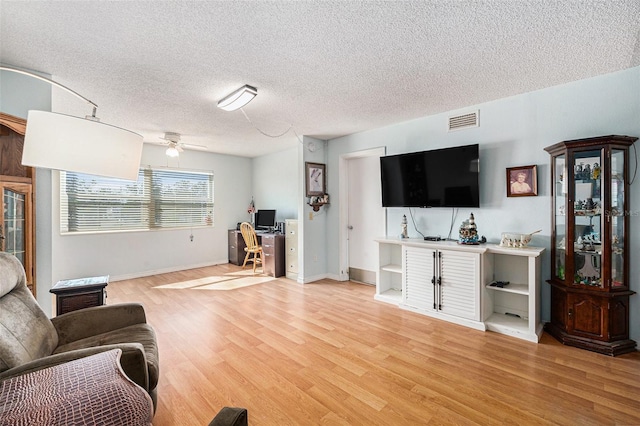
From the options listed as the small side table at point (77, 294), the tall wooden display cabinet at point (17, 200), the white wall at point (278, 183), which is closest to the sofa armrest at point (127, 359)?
the small side table at point (77, 294)

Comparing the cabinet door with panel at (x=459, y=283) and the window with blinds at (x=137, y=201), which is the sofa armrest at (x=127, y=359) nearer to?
the cabinet door with panel at (x=459, y=283)

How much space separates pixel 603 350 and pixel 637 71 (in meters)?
2.47

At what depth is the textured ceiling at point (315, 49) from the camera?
1.73m

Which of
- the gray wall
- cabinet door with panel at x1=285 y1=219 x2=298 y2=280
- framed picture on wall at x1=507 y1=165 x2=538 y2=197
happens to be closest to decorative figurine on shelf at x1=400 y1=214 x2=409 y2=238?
framed picture on wall at x1=507 y1=165 x2=538 y2=197

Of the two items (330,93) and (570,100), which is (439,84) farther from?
(570,100)

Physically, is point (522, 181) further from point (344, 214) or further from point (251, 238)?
point (251, 238)

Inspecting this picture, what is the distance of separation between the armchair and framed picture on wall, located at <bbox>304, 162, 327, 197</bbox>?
3207mm

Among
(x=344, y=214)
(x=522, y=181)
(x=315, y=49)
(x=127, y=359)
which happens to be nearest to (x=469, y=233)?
(x=522, y=181)

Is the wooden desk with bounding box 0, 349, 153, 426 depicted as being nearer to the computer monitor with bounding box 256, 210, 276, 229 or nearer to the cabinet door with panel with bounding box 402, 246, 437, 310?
the cabinet door with panel with bounding box 402, 246, 437, 310

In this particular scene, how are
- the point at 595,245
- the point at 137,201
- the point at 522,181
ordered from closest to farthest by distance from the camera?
the point at 595,245, the point at 522,181, the point at 137,201

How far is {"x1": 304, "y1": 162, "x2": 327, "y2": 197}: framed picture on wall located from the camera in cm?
484

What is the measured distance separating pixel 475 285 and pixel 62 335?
3546mm

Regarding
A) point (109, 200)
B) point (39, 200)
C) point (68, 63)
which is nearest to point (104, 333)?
point (39, 200)

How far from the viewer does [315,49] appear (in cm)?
214
